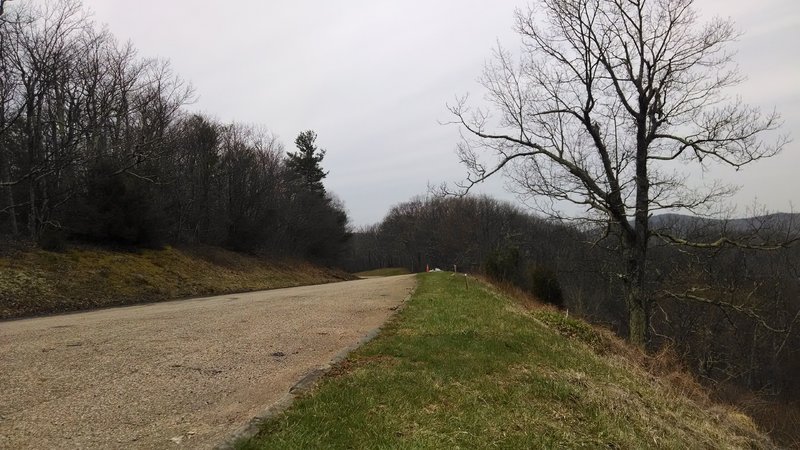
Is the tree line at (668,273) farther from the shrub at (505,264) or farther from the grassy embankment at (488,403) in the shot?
the grassy embankment at (488,403)

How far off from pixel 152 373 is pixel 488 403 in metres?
3.79

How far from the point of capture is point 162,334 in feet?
26.9

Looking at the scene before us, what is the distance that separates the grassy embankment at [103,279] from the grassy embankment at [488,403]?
36.6 feet

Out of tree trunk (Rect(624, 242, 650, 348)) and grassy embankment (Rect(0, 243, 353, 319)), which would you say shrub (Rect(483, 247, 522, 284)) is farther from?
tree trunk (Rect(624, 242, 650, 348))

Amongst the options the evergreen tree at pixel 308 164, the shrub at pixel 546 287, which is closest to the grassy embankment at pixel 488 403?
the shrub at pixel 546 287

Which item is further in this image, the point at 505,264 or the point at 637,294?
the point at 505,264

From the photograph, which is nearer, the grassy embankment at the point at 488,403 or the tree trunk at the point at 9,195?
the grassy embankment at the point at 488,403

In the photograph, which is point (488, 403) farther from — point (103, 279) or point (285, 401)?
point (103, 279)

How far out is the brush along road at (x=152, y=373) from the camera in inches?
155

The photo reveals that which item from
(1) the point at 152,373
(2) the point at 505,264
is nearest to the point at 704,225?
(1) the point at 152,373

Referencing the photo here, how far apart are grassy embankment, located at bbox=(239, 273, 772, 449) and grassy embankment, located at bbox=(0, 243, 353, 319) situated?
11.2 metres

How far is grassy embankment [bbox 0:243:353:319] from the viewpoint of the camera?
13.5m

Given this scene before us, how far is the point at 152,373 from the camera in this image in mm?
5641

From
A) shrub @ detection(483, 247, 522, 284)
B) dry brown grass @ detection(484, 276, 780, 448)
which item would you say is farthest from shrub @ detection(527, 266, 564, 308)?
dry brown grass @ detection(484, 276, 780, 448)
